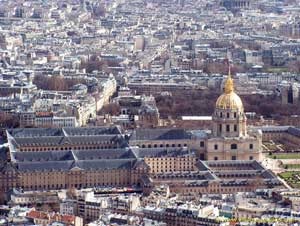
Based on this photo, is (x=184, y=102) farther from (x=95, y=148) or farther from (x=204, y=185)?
(x=204, y=185)

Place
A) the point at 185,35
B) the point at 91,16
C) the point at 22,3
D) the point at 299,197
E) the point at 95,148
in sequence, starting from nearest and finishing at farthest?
1. the point at 299,197
2. the point at 95,148
3. the point at 185,35
4. the point at 91,16
5. the point at 22,3

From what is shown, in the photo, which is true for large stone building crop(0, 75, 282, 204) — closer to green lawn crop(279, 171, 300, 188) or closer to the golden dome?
the golden dome

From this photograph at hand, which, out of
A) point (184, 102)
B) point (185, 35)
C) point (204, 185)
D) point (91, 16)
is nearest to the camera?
point (204, 185)

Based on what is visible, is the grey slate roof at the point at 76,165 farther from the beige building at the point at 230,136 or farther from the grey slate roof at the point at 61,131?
the grey slate roof at the point at 61,131

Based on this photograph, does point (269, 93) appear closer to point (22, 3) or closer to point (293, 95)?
point (293, 95)

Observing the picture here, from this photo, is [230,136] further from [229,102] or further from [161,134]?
[161,134]

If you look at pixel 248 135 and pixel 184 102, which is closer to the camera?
pixel 248 135

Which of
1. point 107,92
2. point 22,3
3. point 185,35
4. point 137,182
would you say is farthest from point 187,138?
point 22,3
